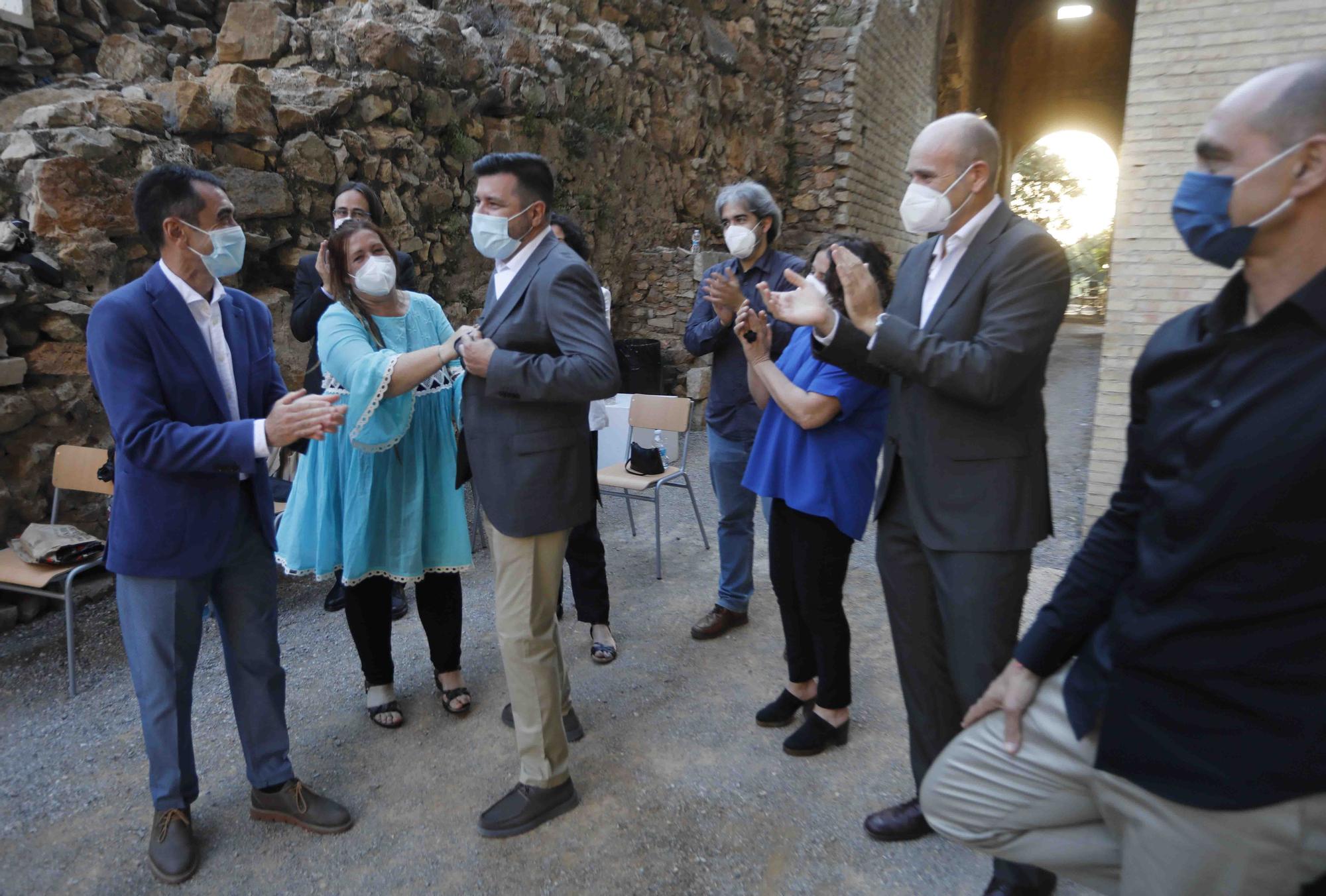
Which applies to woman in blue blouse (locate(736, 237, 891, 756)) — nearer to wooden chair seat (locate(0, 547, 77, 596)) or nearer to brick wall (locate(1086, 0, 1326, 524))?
A: brick wall (locate(1086, 0, 1326, 524))

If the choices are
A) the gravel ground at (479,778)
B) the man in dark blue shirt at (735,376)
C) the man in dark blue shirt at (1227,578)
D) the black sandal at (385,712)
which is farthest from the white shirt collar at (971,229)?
the black sandal at (385,712)

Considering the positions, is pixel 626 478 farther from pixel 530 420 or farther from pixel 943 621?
pixel 943 621

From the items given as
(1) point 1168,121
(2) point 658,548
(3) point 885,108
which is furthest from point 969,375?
(3) point 885,108

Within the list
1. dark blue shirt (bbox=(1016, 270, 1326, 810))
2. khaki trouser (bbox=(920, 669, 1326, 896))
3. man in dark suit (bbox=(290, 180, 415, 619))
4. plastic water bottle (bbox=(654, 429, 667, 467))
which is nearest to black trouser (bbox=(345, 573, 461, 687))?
man in dark suit (bbox=(290, 180, 415, 619))

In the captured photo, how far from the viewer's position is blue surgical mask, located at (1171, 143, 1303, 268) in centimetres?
115

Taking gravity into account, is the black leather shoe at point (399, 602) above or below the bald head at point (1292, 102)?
below

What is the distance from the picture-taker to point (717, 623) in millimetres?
3715

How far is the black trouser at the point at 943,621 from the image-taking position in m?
1.84

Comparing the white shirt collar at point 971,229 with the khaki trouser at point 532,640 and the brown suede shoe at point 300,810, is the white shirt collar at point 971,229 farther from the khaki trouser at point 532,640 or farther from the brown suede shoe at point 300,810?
the brown suede shoe at point 300,810

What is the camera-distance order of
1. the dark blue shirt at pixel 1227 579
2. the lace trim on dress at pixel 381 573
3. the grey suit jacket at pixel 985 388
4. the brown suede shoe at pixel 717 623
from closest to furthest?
the dark blue shirt at pixel 1227 579, the grey suit jacket at pixel 985 388, the lace trim on dress at pixel 381 573, the brown suede shoe at pixel 717 623

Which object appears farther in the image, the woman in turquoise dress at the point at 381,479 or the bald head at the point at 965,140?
the woman in turquoise dress at the point at 381,479

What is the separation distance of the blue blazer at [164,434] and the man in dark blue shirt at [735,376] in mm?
1757

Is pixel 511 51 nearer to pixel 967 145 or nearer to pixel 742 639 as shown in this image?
pixel 742 639

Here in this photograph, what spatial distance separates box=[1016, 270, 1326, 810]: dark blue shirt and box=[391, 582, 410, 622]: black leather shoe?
338 cm
